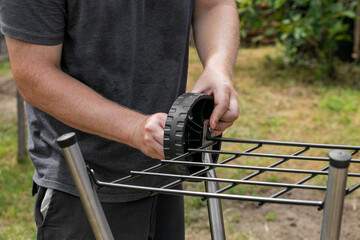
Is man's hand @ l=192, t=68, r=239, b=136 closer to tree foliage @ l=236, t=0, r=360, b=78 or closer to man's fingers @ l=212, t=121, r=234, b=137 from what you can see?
man's fingers @ l=212, t=121, r=234, b=137

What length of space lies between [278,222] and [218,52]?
1957mm

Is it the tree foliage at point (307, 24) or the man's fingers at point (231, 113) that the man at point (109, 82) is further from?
the tree foliage at point (307, 24)

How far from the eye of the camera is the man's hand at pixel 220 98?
1.24 m

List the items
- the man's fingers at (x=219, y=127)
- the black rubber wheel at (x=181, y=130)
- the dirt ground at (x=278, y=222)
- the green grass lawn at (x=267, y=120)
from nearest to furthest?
the black rubber wheel at (x=181, y=130) → the man's fingers at (x=219, y=127) → the dirt ground at (x=278, y=222) → the green grass lawn at (x=267, y=120)

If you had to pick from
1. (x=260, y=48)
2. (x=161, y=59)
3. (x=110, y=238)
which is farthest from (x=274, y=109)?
(x=110, y=238)

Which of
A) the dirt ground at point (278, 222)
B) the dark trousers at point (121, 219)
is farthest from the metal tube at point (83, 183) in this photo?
the dirt ground at point (278, 222)

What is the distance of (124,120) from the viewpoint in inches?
46.7

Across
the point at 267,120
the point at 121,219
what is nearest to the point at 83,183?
the point at 121,219

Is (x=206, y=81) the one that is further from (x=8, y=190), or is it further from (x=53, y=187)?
(x=8, y=190)

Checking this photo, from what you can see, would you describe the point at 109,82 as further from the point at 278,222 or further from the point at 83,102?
the point at 278,222

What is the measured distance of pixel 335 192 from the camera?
744 millimetres

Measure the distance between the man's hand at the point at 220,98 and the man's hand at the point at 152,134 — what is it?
0.53 feet

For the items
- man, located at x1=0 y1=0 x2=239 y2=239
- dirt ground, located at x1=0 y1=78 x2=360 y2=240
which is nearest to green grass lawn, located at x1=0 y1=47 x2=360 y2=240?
dirt ground, located at x1=0 y1=78 x2=360 y2=240

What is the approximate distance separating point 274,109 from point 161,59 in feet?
12.6
